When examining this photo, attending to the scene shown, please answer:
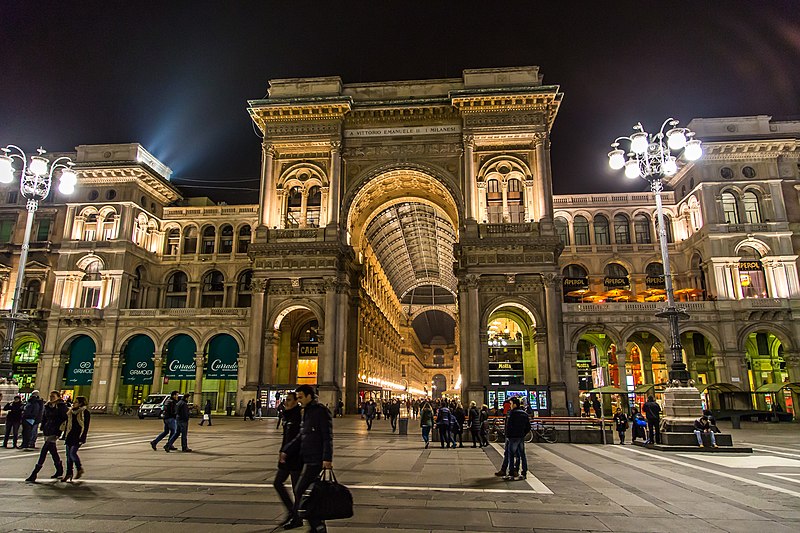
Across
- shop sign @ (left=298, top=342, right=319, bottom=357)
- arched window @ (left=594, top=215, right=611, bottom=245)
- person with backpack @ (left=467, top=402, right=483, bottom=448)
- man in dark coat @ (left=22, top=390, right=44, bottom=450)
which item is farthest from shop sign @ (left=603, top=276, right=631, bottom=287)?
man in dark coat @ (left=22, top=390, right=44, bottom=450)

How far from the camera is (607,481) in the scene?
1073 centimetres

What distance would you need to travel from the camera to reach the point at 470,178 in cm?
3762

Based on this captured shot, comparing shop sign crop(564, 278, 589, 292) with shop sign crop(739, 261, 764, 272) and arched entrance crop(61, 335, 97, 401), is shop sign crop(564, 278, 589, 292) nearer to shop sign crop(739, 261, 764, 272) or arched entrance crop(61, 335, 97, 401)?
shop sign crop(739, 261, 764, 272)

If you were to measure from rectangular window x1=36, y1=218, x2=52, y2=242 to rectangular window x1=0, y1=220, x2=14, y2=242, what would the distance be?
6.73 ft

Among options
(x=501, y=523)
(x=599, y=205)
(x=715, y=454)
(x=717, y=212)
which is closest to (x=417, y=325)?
(x=599, y=205)

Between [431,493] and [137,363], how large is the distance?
39.6m

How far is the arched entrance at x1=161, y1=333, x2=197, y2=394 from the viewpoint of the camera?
138 feet

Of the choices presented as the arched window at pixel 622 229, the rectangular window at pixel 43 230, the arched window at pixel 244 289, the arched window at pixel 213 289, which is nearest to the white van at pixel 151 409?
the arched window at pixel 244 289

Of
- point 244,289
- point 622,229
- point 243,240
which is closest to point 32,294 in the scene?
point 244,289

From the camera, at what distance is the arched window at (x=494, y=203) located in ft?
129

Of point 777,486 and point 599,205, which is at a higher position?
point 599,205

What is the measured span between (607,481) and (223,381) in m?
38.4

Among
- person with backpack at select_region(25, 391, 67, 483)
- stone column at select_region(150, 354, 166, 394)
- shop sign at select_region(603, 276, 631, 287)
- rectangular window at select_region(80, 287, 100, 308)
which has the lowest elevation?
person with backpack at select_region(25, 391, 67, 483)

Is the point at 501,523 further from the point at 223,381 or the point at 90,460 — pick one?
the point at 223,381
